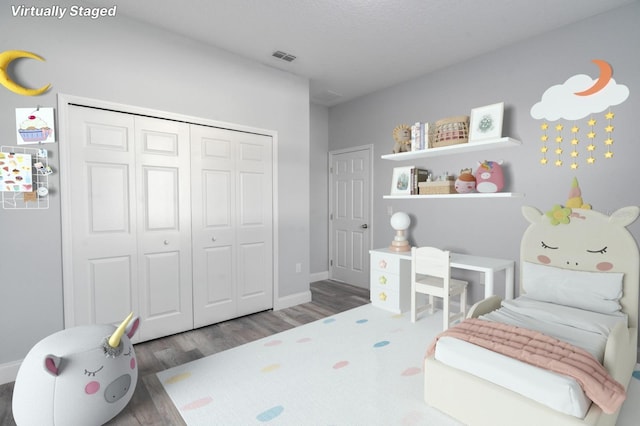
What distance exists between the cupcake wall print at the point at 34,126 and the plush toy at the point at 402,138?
3088mm

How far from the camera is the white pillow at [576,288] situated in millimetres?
2197

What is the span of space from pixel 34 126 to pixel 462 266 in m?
3.41

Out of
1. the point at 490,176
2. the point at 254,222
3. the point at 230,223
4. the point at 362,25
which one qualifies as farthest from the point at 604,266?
the point at 230,223

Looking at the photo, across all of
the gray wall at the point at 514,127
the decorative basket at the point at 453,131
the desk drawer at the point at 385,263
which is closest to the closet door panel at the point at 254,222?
the desk drawer at the point at 385,263

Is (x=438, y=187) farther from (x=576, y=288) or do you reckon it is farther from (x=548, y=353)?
(x=548, y=353)

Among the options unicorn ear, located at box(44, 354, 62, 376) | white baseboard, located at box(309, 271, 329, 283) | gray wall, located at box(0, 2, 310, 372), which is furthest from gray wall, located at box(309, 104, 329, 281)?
unicorn ear, located at box(44, 354, 62, 376)

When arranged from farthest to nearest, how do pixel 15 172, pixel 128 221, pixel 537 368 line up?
pixel 128 221, pixel 15 172, pixel 537 368

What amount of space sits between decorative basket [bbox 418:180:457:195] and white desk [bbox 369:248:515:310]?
66cm

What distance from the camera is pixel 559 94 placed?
2.69 meters

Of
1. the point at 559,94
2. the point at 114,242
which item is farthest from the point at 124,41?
the point at 559,94

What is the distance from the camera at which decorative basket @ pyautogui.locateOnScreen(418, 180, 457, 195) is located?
3.23 metres

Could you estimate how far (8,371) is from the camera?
2.14 metres

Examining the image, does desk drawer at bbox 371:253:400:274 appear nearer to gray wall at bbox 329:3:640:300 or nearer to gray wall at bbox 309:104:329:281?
gray wall at bbox 329:3:640:300

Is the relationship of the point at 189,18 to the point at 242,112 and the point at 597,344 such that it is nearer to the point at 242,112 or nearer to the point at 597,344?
the point at 242,112
